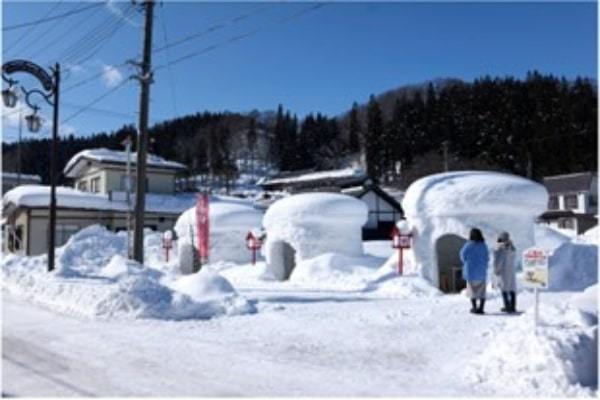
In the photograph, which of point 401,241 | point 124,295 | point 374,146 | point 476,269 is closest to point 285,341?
point 124,295

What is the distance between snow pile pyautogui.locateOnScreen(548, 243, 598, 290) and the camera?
1341cm

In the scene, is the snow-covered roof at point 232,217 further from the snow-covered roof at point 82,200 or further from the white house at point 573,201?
the white house at point 573,201

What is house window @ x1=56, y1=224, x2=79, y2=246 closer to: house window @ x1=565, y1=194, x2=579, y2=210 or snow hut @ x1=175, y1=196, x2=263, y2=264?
snow hut @ x1=175, y1=196, x2=263, y2=264

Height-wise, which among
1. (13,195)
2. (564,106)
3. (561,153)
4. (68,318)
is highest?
(564,106)

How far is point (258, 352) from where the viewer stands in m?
7.88

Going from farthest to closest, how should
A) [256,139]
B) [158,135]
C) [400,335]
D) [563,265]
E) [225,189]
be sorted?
[256,139], [158,135], [225,189], [563,265], [400,335]

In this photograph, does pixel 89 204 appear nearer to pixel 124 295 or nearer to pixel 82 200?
pixel 82 200

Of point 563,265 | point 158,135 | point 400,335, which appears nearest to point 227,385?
point 400,335

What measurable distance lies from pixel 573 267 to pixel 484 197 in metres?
2.41

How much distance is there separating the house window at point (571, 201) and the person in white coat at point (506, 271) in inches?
1620

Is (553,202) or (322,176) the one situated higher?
(322,176)

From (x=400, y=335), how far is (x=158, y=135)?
282 ft

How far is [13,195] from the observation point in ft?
111

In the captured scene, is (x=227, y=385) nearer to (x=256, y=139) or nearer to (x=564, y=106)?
(x=564, y=106)
